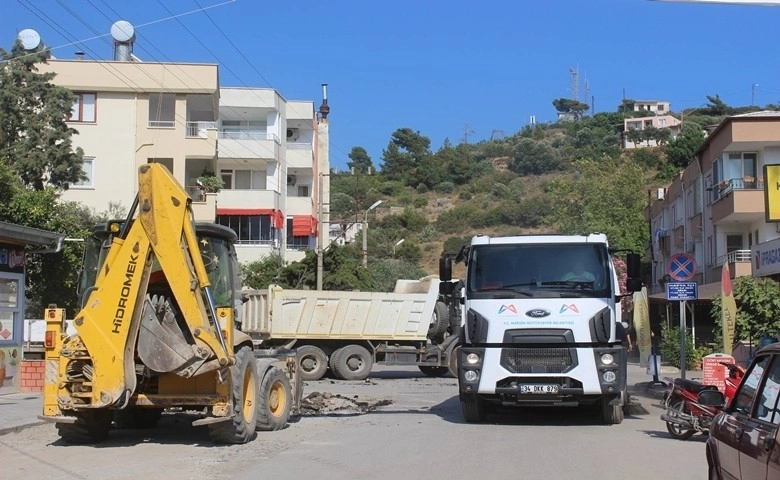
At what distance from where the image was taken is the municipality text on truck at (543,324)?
1384cm

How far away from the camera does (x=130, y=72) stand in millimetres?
39344

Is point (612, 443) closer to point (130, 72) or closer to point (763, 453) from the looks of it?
point (763, 453)

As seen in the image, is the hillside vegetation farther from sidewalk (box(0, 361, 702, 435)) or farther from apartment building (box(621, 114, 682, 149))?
sidewalk (box(0, 361, 702, 435))

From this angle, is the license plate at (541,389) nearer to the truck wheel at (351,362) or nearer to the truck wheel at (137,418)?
the truck wheel at (137,418)

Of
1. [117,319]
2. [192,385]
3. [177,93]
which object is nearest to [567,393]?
[192,385]

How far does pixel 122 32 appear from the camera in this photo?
42.4 meters

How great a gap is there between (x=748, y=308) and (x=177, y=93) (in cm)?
2565

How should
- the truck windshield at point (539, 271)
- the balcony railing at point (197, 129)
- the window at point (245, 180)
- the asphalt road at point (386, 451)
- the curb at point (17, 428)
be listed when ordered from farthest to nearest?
the window at point (245, 180) → the balcony railing at point (197, 129) → the truck windshield at point (539, 271) → the curb at point (17, 428) → the asphalt road at point (386, 451)

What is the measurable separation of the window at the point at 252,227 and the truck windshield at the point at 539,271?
32.8 metres

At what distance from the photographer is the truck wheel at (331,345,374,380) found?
88.1 ft

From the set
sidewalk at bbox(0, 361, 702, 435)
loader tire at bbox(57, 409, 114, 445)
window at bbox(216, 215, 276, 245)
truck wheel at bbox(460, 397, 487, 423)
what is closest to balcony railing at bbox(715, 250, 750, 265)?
sidewalk at bbox(0, 361, 702, 435)

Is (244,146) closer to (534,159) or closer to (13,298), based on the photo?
(13,298)

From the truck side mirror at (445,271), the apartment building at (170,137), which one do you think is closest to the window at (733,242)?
the apartment building at (170,137)

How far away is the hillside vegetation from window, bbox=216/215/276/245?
12.2ft
